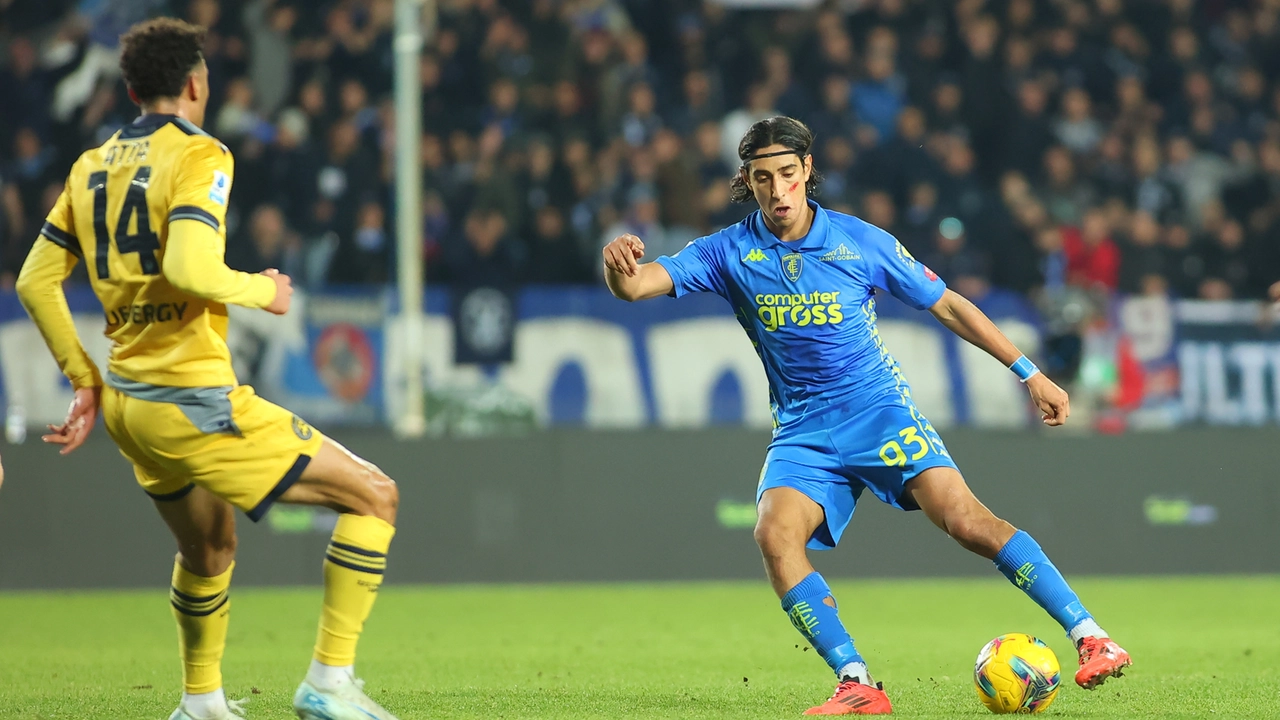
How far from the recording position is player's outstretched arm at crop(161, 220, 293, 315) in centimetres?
486

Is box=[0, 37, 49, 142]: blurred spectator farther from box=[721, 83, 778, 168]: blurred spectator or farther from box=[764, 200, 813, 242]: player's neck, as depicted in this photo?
box=[764, 200, 813, 242]: player's neck

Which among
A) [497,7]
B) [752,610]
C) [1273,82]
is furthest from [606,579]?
[1273,82]

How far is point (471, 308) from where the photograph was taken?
1263cm

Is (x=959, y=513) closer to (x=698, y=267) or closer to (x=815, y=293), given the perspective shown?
(x=815, y=293)

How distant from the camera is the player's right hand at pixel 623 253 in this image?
600 centimetres

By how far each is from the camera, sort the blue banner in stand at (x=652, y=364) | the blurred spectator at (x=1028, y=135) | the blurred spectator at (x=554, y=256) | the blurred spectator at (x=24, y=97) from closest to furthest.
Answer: the blue banner in stand at (x=652, y=364) → the blurred spectator at (x=554, y=256) → the blurred spectator at (x=24, y=97) → the blurred spectator at (x=1028, y=135)

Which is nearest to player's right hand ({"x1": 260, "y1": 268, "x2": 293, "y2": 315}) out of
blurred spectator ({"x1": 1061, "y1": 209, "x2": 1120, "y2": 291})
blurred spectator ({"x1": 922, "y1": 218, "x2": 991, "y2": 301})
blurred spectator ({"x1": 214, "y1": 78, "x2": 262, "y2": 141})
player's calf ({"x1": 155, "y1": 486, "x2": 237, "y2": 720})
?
player's calf ({"x1": 155, "y1": 486, "x2": 237, "y2": 720})

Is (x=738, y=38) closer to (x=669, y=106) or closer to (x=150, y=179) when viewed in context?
(x=669, y=106)

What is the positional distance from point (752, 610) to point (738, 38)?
8003mm

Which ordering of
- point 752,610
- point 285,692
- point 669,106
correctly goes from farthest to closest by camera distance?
1. point 669,106
2. point 752,610
3. point 285,692

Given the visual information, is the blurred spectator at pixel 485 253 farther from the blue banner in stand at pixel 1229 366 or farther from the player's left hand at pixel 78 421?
the player's left hand at pixel 78 421

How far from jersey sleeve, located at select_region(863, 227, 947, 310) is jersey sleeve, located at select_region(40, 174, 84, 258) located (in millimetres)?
3000

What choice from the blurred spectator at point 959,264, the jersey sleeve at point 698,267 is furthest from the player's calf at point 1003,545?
the blurred spectator at point 959,264

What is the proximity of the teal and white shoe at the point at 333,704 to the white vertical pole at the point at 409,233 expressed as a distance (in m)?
7.32
